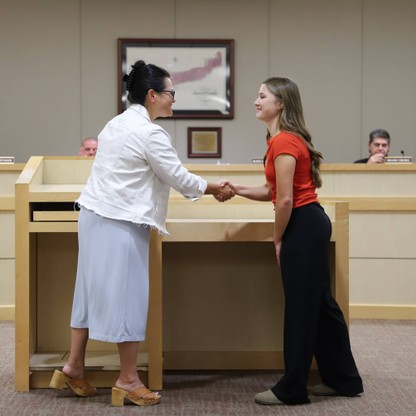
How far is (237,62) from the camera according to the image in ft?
23.4

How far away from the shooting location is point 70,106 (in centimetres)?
711

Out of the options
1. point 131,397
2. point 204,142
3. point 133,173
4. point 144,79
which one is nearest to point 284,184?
point 133,173

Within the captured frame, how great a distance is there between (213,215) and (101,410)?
115 cm

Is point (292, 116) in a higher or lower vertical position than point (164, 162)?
higher

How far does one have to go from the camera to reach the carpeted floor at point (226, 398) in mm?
2955

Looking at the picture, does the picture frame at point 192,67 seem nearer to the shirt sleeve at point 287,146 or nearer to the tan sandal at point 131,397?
the shirt sleeve at point 287,146

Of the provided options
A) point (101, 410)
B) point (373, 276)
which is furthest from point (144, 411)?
point (373, 276)

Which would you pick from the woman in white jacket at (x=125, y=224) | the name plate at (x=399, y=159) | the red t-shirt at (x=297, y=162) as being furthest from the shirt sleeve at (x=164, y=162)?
the name plate at (x=399, y=159)

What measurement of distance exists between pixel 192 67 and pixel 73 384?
4.39 meters

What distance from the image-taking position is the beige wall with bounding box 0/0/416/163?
7074 mm

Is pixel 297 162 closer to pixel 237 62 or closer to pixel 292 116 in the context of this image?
pixel 292 116

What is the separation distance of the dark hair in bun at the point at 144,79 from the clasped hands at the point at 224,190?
0.47 m

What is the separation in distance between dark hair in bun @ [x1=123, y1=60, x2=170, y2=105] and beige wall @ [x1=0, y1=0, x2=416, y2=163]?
4.00 meters

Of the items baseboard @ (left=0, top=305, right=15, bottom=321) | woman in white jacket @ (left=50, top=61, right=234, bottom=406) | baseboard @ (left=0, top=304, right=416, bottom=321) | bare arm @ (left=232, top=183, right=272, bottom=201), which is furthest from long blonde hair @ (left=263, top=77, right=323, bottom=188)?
baseboard @ (left=0, top=305, right=15, bottom=321)
